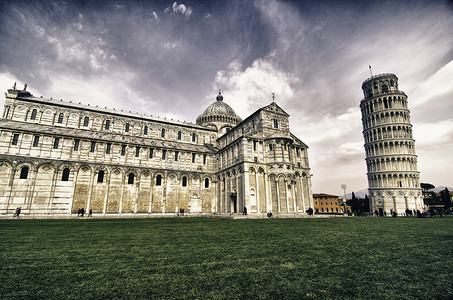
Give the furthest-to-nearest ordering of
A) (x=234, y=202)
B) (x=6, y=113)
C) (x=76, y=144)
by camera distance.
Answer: (x=234, y=202), (x=6, y=113), (x=76, y=144)

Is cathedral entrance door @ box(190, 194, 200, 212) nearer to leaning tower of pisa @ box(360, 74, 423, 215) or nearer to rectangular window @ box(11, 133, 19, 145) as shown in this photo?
rectangular window @ box(11, 133, 19, 145)

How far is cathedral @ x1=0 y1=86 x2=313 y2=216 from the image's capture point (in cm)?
2781

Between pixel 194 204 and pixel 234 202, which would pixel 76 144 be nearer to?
pixel 194 204

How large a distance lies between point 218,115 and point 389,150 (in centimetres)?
4162

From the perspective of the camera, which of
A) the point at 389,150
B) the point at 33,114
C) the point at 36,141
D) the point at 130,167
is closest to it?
the point at 36,141

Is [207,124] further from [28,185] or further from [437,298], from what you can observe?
[437,298]

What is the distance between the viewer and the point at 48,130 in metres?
30.6

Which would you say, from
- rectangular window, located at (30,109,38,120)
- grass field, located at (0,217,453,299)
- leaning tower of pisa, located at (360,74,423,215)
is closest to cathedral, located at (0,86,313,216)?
rectangular window, located at (30,109,38,120)

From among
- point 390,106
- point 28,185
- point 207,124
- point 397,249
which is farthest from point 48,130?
point 390,106

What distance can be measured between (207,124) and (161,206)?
22.2m

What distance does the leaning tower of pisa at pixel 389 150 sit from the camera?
48.5m

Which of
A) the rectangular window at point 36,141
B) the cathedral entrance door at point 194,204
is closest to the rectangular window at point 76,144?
the rectangular window at point 36,141

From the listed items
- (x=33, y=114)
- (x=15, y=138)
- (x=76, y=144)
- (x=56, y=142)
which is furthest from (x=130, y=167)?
(x=33, y=114)

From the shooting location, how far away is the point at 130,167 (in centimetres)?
3303
